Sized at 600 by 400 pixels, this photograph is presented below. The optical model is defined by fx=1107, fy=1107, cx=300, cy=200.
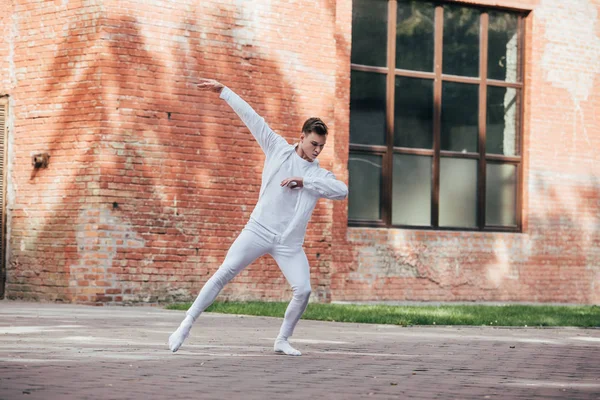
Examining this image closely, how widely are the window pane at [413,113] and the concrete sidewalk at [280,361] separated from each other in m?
6.18

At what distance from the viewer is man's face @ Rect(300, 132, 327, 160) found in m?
8.18

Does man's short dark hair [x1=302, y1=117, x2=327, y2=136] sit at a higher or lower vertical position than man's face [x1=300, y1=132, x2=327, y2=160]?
higher

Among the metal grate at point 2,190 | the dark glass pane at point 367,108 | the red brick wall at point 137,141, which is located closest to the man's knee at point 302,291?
the red brick wall at point 137,141

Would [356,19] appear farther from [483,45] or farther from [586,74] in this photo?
[586,74]

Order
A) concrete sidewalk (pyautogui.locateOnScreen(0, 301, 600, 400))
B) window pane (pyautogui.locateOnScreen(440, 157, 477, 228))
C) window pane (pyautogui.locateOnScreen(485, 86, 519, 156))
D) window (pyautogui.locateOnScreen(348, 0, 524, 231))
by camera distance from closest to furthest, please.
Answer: concrete sidewalk (pyautogui.locateOnScreen(0, 301, 600, 400)) < window (pyautogui.locateOnScreen(348, 0, 524, 231)) < window pane (pyautogui.locateOnScreen(440, 157, 477, 228)) < window pane (pyautogui.locateOnScreen(485, 86, 519, 156))

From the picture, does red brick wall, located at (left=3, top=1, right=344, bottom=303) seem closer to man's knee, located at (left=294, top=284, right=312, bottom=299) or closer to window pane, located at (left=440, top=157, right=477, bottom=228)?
window pane, located at (left=440, top=157, right=477, bottom=228)

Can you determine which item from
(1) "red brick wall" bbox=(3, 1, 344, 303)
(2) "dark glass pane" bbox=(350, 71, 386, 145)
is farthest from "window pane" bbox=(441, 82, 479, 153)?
(1) "red brick wall" bbox=(3, 1, 344, 303)

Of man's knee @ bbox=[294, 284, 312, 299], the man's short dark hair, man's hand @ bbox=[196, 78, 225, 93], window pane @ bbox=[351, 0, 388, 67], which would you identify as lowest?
man's knee @ bbox=[294, 284, 312, 299]

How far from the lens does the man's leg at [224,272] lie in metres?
8.06

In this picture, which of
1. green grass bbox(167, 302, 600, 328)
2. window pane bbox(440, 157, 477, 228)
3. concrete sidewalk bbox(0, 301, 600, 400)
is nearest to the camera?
concrete sidewalk bbox(0, 301, 600, 400)

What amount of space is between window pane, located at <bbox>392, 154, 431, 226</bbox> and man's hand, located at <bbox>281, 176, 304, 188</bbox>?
9417mm

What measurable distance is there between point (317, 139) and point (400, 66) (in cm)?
950

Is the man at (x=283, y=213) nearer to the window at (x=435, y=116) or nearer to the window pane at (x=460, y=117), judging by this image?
the window at (x=435, y=116)

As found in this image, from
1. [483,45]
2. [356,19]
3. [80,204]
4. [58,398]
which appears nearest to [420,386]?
[58,398]
